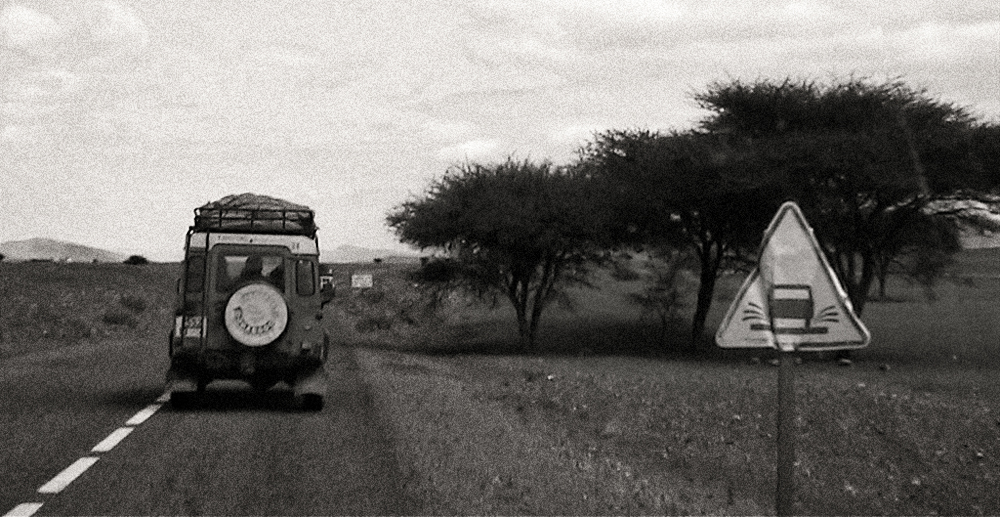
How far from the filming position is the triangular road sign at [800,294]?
8375 mm

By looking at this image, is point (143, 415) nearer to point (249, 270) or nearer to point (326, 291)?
point (249, 270)

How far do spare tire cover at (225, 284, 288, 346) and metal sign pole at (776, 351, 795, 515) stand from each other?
10.7m

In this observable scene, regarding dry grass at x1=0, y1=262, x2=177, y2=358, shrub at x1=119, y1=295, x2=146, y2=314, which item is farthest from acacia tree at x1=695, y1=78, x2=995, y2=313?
shrub at x1=119, y1=295, x2=146, y2=314

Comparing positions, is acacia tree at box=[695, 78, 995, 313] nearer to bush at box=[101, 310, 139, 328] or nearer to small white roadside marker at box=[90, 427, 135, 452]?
bush at box=[101, 310, 139, 328]

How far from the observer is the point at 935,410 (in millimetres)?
26031

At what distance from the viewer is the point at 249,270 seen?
19125mm

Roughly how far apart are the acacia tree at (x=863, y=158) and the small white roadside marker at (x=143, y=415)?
Answer: 1120 inches

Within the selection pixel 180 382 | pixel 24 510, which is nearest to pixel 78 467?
pixel 24 510

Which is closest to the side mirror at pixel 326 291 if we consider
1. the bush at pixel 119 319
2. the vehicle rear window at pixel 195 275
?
the vehicle rear window at pixel 195 275

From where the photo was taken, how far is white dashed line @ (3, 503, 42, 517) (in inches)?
411

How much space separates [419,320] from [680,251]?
18.3 m

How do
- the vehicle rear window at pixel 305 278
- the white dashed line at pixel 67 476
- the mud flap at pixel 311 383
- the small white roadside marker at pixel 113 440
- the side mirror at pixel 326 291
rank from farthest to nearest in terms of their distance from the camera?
the side mirror at pixel 326 291
the vehicle rear window at pixel 305 278
the mud flap at pixel 311 383
the small white roadside marker at pixel 113 440
the white dashed line at pixel 67 476

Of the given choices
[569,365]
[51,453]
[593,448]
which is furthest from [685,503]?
[569,365]

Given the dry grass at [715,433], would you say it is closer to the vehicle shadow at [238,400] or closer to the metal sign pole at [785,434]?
the vehicle shadow at [238,400]
